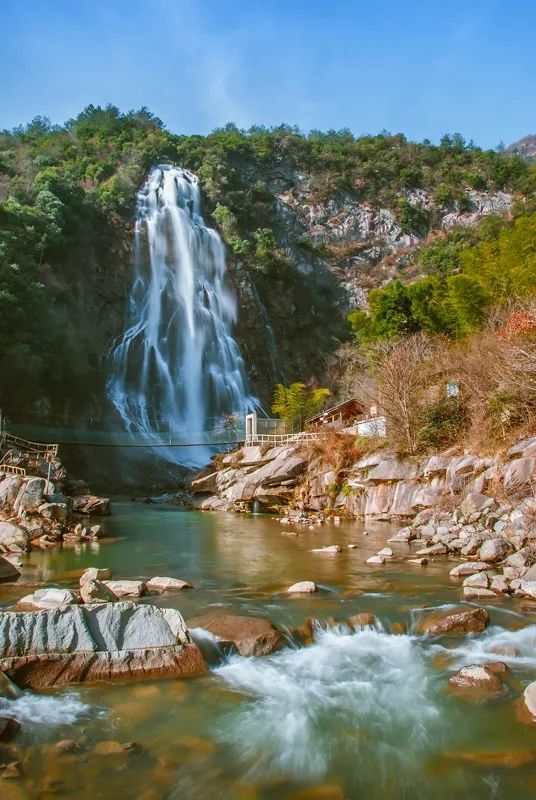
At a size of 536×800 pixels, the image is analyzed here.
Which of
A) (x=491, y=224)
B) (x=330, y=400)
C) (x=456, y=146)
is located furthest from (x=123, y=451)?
(x=456, y=146)

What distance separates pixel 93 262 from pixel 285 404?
70.4ft

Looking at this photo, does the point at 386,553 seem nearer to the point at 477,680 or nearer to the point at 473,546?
the point at 473,546

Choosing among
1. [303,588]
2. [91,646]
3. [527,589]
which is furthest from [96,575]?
[527,589]

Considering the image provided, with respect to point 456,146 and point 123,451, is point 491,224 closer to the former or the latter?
point 456,146

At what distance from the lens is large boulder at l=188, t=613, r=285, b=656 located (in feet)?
23.7

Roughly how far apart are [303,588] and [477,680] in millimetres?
4214

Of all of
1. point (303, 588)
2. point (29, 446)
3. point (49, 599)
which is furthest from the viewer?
point (29, 446)

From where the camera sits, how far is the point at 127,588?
9766 millimetres

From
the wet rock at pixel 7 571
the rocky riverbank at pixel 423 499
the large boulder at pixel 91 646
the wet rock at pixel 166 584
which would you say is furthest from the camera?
the rocky riverbank at pixel 423 499

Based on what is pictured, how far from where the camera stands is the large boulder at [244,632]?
7.21 metres

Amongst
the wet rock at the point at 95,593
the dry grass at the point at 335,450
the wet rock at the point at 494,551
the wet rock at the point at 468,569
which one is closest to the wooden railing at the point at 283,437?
the dry grass at the point at 335,450

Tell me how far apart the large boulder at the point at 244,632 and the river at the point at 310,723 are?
170 mm

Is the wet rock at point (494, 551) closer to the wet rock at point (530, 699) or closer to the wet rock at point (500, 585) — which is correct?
the wet rock at point (500, 585)

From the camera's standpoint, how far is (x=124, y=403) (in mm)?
40812
